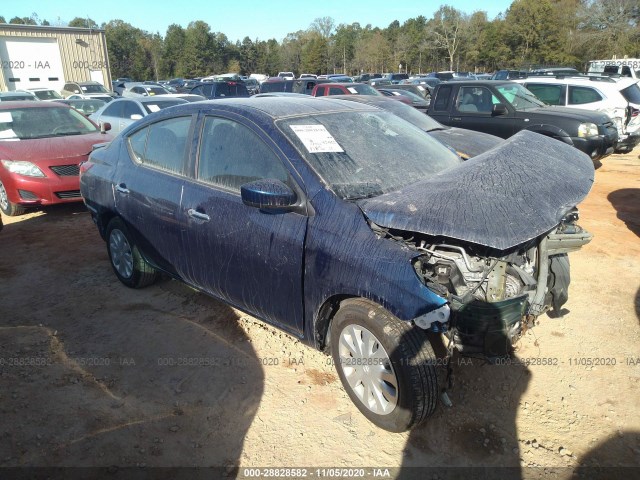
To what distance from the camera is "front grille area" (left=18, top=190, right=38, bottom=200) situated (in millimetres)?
6691

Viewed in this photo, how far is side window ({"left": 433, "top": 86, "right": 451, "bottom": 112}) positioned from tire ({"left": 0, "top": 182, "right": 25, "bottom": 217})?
7.50m

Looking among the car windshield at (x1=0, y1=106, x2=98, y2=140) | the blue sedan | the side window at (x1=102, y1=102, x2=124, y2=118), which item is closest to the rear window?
the blue sedan

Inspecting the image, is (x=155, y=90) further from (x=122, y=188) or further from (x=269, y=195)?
(x=269, y=195)

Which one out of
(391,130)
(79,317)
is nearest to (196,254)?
(79,317)

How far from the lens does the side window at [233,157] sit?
3.11m

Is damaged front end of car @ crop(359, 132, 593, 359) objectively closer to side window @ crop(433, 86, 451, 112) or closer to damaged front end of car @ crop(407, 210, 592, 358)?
damaged front end of car @ crop(407, 210, 592, 358)

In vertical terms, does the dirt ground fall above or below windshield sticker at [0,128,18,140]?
below

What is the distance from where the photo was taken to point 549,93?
35.5 ft

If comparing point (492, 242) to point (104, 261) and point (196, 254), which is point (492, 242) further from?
point (104, 261)

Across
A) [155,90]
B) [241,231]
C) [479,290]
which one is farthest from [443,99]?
[155,90]

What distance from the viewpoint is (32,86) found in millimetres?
33375

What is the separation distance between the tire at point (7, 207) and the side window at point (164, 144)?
12.4 feet

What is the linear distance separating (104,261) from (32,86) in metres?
34.7

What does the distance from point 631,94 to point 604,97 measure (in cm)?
114
